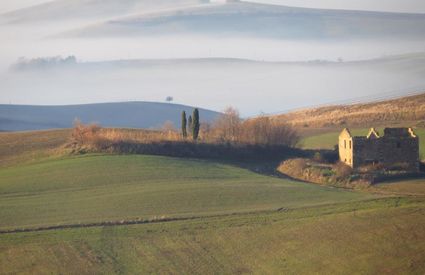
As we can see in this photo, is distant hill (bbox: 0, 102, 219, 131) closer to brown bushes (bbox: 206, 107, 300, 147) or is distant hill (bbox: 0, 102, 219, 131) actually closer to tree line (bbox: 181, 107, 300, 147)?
tree line (bbox: 181, 107, 300, 147)

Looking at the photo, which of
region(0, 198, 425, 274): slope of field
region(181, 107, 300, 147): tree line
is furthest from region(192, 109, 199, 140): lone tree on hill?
region(0, 198, 425, 274): slope of field

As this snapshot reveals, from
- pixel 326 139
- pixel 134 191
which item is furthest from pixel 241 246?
pixel 326 139

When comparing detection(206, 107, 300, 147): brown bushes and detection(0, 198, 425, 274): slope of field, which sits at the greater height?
detection(206, 107, 300, 147): brown bushes

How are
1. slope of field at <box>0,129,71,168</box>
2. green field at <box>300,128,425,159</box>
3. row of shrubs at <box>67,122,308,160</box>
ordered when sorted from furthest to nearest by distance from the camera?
green field at <box>300,128,425,159</box> < slope of field at <box>0,129,71,168</box> < row of shrubs at <box>67,122,308,160</box>

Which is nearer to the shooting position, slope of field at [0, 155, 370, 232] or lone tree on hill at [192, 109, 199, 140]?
slope of field at [0, 155, 370, 232]

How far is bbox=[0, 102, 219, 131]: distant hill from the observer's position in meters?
122

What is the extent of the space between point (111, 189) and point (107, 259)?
1396cm

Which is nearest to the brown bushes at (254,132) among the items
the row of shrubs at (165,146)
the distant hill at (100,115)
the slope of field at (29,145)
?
the row of shrubs at (165,146)

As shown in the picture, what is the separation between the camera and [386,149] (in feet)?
175

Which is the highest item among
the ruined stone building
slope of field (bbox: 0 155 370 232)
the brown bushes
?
the brown bushes

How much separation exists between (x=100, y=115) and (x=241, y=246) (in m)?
101

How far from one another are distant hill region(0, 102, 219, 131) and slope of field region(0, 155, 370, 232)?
68.5 meters

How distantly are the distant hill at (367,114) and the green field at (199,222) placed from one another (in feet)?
93.6

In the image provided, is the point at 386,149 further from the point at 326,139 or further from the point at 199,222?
the point at 199,222
